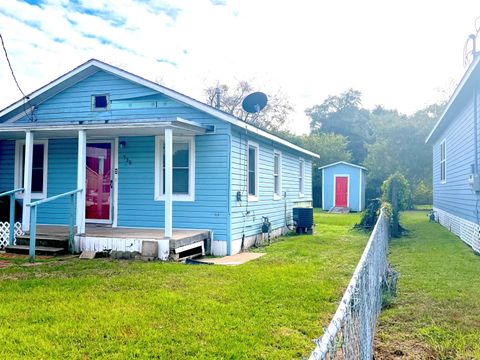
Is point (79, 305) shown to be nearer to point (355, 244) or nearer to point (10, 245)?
point (10, 245)

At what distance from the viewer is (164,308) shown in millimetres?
4758

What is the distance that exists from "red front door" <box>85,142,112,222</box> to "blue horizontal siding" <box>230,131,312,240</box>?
10.3ft

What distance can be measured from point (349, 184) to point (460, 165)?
1492cm

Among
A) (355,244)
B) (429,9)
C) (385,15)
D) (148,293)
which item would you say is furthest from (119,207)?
(429,9)

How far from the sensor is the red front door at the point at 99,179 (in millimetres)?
10203

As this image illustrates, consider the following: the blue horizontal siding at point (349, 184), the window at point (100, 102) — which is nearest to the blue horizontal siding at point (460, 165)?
the window at point (100, 102)

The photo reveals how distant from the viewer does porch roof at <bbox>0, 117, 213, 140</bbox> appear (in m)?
8.12

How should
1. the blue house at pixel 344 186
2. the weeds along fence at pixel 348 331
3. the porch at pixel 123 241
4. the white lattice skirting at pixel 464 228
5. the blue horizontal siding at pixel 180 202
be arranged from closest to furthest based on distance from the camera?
the weeds along fence at pixel 348 331, the porch at pixel 123 241, the white lattice skirting at pixel 464 228, the blue horizontal siding at pixel 180 202, the blue house at pixel 344 186

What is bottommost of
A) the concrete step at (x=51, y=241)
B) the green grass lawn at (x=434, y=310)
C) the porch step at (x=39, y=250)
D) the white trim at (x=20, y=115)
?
the green grass lawn at (x=434, y=310)

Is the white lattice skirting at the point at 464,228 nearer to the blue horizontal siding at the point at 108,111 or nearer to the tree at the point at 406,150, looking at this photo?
the blue horizontal siding at the point at 108,111

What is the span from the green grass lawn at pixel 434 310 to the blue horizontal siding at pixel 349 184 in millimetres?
17437

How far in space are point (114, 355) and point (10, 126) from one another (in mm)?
7185

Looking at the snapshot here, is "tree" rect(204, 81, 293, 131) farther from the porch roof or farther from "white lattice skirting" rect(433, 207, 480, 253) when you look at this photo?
the porch roof

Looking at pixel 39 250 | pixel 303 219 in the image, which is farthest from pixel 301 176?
pixel 39 250
